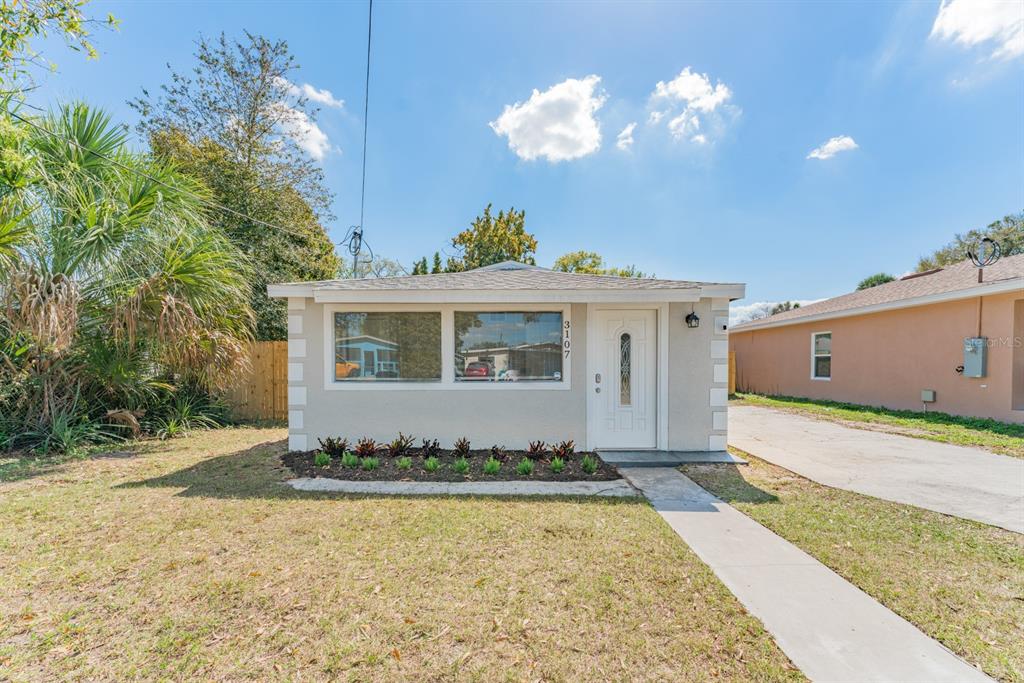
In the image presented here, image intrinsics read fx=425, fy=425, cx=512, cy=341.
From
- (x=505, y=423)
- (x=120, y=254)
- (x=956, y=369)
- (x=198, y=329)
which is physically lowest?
(x=505, y=423)

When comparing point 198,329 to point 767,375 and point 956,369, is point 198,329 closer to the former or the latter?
point 956,369

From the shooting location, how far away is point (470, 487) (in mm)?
5004

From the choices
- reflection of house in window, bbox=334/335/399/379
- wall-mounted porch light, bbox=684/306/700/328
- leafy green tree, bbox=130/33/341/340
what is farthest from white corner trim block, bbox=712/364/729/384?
leafy green tree, bbox=130/33/341/340

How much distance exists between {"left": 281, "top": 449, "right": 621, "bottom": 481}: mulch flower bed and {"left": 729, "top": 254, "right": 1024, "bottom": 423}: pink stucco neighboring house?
9423 mm

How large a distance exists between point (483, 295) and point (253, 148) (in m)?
12.3

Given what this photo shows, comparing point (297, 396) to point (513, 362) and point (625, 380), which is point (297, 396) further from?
point (625, 380)

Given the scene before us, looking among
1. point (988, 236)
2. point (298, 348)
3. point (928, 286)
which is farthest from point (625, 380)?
point (988, 236)

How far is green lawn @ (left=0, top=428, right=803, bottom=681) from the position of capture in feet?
6.98

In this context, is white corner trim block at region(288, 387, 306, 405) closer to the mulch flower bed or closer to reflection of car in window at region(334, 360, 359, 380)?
reflection of car in window at region(334, 360, 359, 380)

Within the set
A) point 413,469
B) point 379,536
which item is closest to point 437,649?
point 379,536

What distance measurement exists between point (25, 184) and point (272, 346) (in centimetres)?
500

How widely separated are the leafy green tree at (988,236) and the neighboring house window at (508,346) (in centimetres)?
2738

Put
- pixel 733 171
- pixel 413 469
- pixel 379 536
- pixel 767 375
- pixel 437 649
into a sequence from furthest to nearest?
pixel 767 375 → pixel 733 171 → pixel 413 469 → pixel 379 536 → pixel 437 649

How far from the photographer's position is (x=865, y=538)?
12.0 feet
